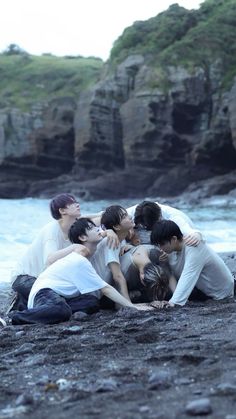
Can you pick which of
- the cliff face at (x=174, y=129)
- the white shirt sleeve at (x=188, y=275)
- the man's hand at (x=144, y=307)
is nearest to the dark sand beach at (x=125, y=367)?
the man's hand at (x=144, y=307)

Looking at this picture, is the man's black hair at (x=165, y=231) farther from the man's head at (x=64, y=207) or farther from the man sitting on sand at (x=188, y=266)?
the man's head at (x=64, y=207)

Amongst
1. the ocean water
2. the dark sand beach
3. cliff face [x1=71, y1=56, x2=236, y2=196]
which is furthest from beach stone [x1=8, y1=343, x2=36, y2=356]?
cliff face [x1=71, y1=56, x2=236, y2=196]

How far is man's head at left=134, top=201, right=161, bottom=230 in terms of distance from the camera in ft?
26.4

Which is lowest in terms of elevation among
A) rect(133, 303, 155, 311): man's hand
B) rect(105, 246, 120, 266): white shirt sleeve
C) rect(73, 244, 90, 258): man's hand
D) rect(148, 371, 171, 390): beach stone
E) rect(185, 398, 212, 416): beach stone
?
rect(133, 303, 155, 311): man's hand

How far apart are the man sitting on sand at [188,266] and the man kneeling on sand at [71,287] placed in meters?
0.48

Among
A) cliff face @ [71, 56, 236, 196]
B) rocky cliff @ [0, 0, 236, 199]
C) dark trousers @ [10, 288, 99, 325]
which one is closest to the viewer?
dark trousers @ [10, 288, 99, 325]

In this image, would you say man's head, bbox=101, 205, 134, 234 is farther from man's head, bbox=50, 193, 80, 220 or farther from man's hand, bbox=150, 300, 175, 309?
man's hand, bbox=150, 300, 175, 309

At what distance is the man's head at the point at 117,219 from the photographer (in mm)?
7775

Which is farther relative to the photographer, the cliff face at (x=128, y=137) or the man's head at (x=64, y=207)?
the cliff face at (x=128, y=137)

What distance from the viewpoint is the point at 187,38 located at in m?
47.5

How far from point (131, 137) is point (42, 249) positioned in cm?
3789

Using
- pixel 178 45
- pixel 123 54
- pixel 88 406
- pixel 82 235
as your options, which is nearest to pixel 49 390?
pixel 88 406

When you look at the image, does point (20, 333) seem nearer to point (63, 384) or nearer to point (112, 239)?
point (112, 239)

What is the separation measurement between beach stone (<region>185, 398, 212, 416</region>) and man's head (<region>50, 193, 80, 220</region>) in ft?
15.2
